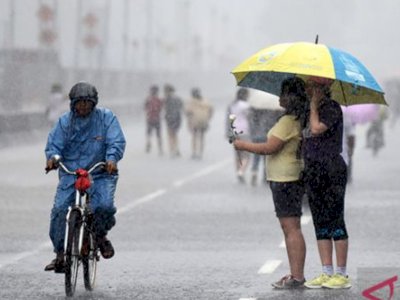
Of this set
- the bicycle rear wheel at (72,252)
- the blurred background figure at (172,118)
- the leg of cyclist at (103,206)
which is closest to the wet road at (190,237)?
the bicycle rear wheel at (72,252)

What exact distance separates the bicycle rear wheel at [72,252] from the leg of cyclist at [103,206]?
230 mm

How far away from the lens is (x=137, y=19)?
19550 centimetres

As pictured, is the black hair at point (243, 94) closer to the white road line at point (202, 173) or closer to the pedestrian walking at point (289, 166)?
the white road line at point (202, 173)

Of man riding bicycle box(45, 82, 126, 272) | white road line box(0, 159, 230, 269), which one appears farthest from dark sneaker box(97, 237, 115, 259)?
white road line box(0, 159, 230, 269)

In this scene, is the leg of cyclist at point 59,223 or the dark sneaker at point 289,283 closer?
the leg of cyclist at point 59,223

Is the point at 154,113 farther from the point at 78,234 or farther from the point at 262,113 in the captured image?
the point at 78,234

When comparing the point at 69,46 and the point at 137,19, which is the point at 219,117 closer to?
the point at 69,46

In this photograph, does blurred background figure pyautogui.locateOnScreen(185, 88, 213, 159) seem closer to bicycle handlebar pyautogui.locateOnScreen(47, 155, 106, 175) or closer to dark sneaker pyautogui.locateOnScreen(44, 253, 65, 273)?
bicycle handlebar pyautogui.locateOnScreen(47, 155, 106, 175)

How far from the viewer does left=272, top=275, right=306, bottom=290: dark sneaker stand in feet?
36.1

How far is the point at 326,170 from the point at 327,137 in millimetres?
243

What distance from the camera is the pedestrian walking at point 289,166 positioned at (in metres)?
10.8

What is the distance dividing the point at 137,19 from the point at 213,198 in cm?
17572

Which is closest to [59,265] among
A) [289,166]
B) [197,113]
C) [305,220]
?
[289,166]

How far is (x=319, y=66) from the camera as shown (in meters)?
10.6
